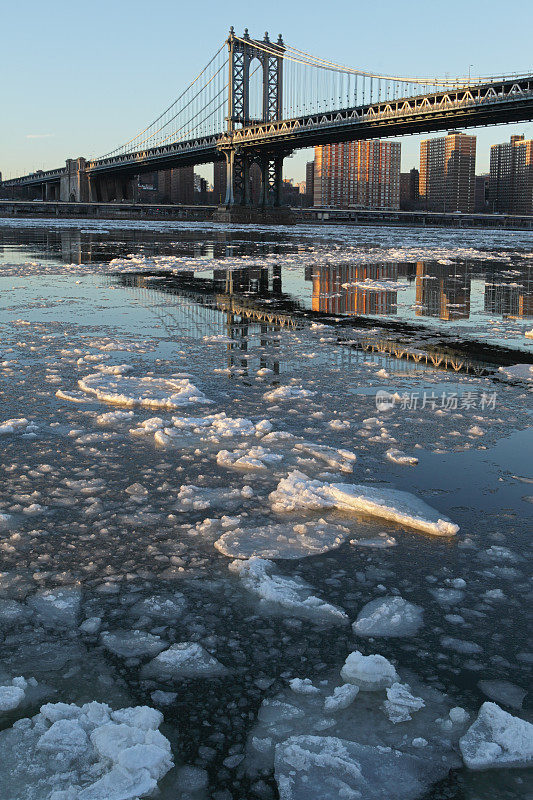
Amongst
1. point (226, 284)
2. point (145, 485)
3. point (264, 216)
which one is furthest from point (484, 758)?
point (264, 216)

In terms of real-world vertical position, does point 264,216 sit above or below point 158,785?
above

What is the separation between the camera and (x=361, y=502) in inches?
122

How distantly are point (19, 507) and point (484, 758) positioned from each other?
2150 millimetres

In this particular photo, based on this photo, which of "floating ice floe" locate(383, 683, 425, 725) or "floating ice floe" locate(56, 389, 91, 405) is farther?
"floating ice floe" locate(56, 389, 91, 405)

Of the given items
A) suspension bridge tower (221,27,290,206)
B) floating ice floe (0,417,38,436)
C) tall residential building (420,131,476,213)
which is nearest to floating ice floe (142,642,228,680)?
floating ice floe (0,417,38,436)

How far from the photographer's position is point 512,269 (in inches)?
705

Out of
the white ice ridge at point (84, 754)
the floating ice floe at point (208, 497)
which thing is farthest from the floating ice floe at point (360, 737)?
the floating ice floe at point (208, 497)

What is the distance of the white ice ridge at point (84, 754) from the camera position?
60.1 inches

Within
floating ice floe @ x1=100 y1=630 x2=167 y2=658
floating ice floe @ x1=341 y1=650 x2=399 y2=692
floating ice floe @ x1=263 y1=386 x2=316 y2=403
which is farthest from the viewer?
floating ice floe @ x1=263 y1=386 x2=316 y2=403

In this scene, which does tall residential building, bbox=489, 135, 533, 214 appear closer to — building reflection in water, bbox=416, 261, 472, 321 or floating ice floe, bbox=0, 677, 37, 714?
building reflection in water, bbox=416, 261, 472, 321

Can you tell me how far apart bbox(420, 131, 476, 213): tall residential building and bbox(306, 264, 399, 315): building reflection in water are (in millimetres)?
145687

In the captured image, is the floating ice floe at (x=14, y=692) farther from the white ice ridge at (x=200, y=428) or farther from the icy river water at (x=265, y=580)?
the white ice ridge at (x=200, y=428)

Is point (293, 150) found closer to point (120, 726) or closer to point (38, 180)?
point (120, 726)

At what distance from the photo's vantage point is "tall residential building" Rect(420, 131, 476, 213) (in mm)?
159125
